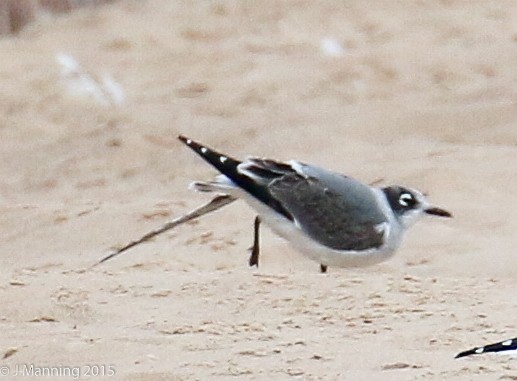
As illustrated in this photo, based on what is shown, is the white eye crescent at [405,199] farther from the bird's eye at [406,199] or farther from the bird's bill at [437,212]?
the bird's bill at [437,212]

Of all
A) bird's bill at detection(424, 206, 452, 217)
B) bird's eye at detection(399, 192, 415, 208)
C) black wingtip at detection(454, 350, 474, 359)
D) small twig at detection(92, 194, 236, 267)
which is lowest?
small twig at detection(92, 194, 236, 267)

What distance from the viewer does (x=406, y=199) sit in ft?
25.2

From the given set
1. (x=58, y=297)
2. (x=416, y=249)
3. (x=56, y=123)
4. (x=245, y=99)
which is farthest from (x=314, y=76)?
(x=58, y=297)

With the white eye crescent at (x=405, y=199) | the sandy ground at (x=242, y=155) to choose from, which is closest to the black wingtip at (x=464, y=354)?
the sandy ground at (x=242, y=155)

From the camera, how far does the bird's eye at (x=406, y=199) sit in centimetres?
766

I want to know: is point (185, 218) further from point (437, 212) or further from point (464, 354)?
point (464, 354)

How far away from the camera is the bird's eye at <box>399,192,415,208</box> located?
25.1 ft

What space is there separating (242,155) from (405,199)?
3.21 metres

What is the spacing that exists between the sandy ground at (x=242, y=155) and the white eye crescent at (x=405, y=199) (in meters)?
0.32

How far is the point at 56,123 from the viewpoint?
41.4 ft

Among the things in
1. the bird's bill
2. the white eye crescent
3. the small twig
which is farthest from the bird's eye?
the small twig

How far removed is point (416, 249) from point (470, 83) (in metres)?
4.50

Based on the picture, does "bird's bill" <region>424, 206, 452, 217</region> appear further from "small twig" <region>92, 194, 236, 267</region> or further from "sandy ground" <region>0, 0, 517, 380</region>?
"small twig" <region>92, 194, 236, 267</region>

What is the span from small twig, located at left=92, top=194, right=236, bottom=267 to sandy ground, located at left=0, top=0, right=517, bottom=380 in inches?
3.7
